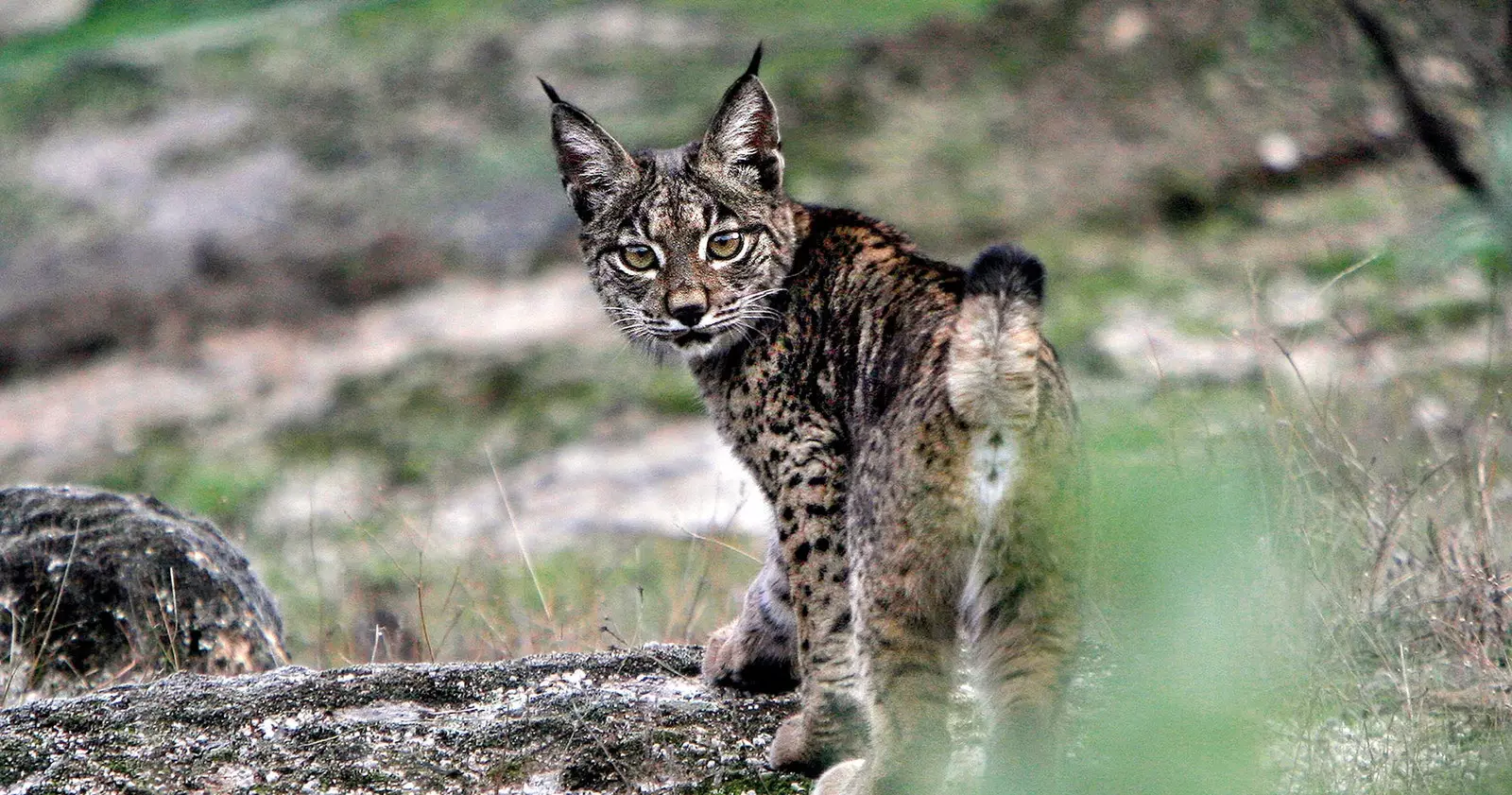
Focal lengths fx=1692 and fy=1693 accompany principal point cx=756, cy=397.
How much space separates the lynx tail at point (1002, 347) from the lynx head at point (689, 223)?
134cm

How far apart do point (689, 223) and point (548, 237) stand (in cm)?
1116

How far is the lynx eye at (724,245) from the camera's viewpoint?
535 cm

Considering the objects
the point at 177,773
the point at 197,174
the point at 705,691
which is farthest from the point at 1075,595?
the point at 197,174

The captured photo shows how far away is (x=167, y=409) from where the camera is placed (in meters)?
15.5

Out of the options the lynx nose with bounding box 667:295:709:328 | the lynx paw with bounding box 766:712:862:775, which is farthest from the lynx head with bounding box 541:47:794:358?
the lynx paw with bounding box 766:712:862:775

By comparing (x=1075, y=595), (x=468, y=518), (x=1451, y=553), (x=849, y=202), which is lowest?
(x=468, y=518)

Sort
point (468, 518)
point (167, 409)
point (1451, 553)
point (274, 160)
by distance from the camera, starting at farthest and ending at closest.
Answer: point (274, 160) < point (167, 409) < point (468, 518) < point (1451, 553)

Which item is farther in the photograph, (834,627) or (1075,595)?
(834,627)

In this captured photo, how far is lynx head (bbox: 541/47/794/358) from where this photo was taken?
5273 mm

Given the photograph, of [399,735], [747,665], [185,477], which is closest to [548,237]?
[185,477]

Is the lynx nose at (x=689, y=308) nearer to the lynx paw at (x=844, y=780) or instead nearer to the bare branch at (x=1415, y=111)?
the lynx paw at (x=844, y=780)

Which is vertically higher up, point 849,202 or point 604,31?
point 604,31

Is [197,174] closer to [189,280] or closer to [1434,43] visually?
[189,280]

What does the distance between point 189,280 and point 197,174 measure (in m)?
1.55
